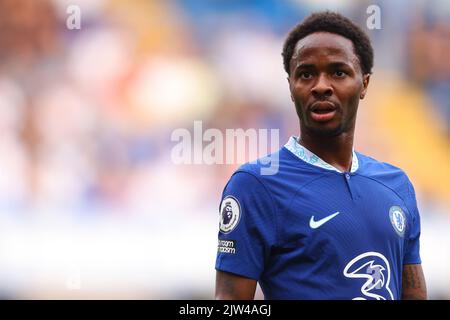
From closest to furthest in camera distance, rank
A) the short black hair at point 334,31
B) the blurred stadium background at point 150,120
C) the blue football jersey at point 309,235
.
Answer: the blue football jersey at point 309,235 → the short black hair at point 334,31 → the blurred stadium background at point 150,120

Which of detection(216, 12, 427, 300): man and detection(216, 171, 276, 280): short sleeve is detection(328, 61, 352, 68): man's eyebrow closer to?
detection(216, 12, 427, 300): man

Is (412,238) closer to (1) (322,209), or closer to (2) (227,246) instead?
(1) (322,209)

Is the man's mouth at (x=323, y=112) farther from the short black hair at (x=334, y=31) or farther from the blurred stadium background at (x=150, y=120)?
the blurred stadium background at (x=150, y=120)

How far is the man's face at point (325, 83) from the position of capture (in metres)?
1.68

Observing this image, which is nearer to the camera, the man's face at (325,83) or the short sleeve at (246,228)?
the short sleeve at (246,228)

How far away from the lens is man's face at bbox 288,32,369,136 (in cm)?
168

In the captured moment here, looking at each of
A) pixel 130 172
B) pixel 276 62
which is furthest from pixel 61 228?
pixel 276 62

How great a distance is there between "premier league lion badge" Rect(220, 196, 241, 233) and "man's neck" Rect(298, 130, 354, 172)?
28 centimetres

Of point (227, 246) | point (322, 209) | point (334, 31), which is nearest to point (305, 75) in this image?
point (334, 31)

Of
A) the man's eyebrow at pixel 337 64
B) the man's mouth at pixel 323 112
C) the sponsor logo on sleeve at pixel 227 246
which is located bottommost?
the sponsor logo on sleeve at pixel 227 246

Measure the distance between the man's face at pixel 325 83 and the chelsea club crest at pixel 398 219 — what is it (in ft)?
0.78

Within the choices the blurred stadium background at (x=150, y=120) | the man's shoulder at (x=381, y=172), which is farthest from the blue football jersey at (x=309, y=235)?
the blurred stadium background at (x=150, y=120)

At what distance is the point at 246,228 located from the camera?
158cm
